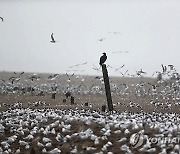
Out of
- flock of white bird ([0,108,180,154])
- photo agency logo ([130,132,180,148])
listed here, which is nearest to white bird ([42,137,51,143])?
flock of white bird ([0,108,180,154])

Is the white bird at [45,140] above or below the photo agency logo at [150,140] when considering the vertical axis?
above

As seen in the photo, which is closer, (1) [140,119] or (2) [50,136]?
(2) [50,136]

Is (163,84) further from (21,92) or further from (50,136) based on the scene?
(50,136)

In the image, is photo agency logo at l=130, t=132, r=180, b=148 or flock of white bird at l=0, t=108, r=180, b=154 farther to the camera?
flock of white bird at l=0, t=108, r=180, b=154

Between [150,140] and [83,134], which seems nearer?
[150,140]

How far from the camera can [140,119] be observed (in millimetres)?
16250

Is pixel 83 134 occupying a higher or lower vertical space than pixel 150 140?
higher

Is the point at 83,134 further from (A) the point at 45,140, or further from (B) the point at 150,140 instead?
(B) the point at 150,140

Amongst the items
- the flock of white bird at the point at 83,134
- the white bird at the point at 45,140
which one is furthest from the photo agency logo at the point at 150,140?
the white bird at the point at 45,140

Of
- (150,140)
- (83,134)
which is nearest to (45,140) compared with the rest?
(83,134)

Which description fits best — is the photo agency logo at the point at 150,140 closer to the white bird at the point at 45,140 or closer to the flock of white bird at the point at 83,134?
the flock of white bird at the point at 83,134

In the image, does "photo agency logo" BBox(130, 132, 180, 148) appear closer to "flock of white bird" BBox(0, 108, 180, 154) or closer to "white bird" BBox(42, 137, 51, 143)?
"flock of white bird" BBox(0, 108, 180, 154)

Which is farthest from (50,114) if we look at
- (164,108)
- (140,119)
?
(164,108)

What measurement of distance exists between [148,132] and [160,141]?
1251 millimetres
